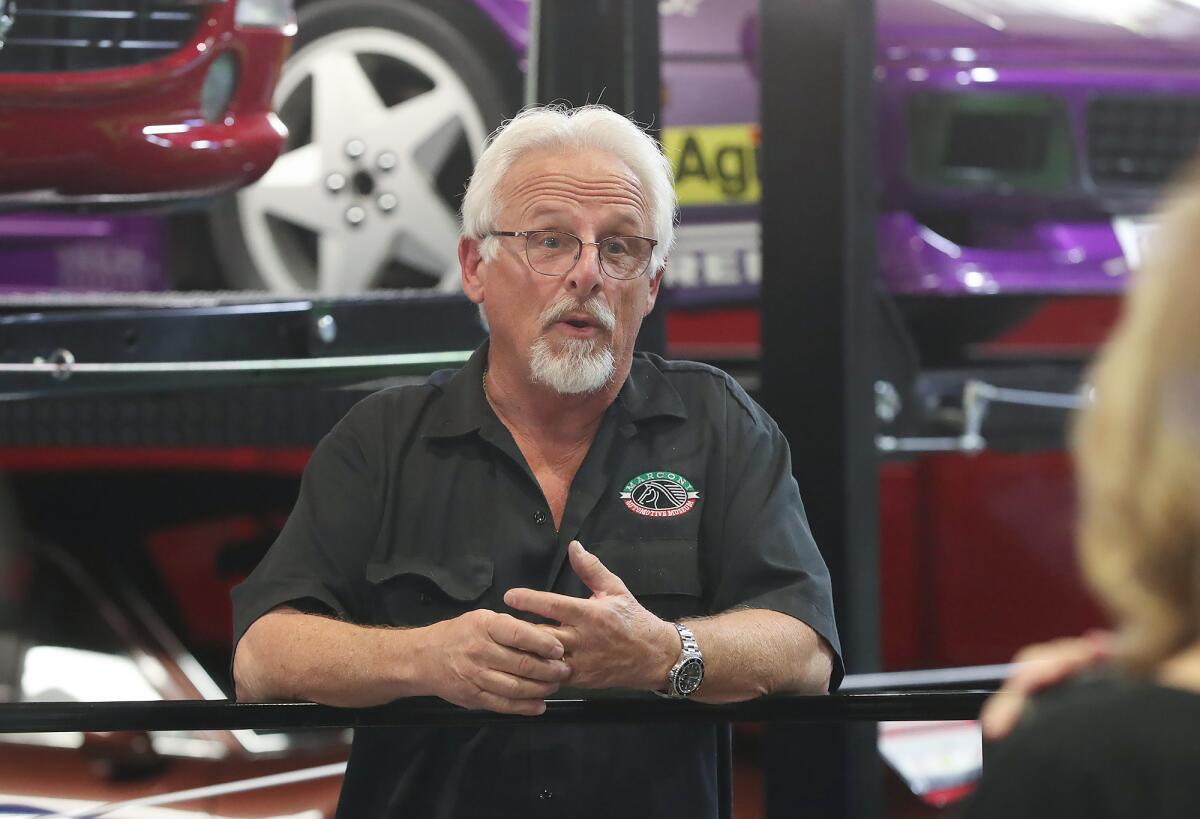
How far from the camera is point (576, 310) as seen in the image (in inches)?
74.7

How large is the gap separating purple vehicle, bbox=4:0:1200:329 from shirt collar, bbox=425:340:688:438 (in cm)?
124

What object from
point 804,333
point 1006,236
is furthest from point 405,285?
point 1006,236

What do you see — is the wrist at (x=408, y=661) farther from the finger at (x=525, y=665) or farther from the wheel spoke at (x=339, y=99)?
the wheel spoke at (x=339, y=99)

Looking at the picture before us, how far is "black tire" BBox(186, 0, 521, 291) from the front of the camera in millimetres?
3078

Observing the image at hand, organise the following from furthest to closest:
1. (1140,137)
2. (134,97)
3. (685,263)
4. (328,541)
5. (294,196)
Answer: (1140,137) < (685,263) < (294,196) < (134,97) < (328,541)

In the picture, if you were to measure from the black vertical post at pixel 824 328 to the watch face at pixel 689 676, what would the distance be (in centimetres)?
118

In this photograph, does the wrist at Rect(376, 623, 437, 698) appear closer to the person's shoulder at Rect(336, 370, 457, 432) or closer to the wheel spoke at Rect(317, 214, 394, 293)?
the person's shoulder at Rect(336, 370, 457, 432)

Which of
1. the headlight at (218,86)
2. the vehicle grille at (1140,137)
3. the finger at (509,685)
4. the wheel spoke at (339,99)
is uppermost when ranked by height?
the headlight at (218,86)

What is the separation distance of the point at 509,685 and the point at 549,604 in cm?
9

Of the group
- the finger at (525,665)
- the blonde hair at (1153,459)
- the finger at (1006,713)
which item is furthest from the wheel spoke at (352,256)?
the blonde hair at (1153,459)

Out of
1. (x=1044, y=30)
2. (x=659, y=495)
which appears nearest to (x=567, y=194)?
(x=659, y=495)

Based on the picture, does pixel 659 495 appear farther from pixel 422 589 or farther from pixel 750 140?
pixel 750 140

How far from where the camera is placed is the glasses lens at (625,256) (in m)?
1.94

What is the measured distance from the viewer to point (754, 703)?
1468 mm
